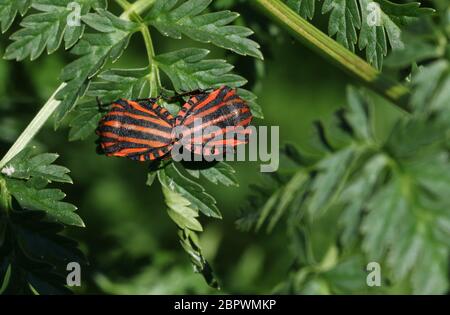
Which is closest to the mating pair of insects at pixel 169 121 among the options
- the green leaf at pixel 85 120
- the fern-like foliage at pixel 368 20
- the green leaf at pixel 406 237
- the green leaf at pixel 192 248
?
the green leaf at pixel 85 120

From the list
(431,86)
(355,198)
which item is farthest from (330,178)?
(431,86)

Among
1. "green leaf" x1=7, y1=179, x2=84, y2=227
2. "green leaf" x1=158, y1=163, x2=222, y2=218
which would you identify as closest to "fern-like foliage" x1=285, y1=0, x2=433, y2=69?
"green leaf" x1=158, y1=163, x2=222, y2=218

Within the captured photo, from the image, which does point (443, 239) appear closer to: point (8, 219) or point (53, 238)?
point (53, 238)

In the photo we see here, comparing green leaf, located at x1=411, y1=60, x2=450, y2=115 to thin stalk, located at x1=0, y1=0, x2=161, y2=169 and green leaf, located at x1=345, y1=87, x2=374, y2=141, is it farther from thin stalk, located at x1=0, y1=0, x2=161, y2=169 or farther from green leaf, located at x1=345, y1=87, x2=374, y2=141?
thin stalk, located at x1=0, y1=0, x2=161, y2=169

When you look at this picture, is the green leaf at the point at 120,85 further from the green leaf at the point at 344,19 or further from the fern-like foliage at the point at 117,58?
the green leaf at the point at 344,19

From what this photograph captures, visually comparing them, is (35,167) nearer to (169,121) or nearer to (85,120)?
(85,120)
